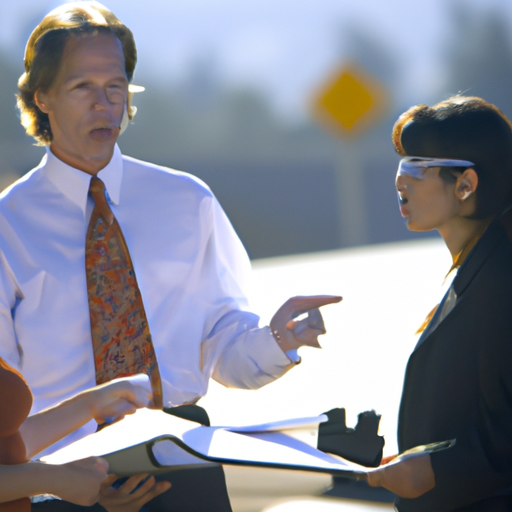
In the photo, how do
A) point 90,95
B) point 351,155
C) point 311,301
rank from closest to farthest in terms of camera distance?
point 311,301, point 90,95, point 351,155

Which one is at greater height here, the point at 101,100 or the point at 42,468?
the point at 101,100

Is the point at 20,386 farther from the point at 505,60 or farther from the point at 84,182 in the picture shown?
the point at 505,60

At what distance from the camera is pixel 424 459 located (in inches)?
64.5

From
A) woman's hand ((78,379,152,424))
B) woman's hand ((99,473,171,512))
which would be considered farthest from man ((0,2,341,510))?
woman's hand ((99,473,171,512))

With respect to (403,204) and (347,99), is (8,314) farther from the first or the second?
(347,99)

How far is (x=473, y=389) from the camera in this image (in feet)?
5.47

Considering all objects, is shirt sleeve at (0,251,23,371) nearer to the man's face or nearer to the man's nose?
→ the man's face

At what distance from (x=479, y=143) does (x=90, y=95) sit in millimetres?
1252

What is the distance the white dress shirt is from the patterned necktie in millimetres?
45

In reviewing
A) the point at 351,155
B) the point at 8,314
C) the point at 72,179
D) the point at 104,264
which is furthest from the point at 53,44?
the point at 351,155

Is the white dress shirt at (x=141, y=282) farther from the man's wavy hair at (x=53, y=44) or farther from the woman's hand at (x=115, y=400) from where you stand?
the woman's hand at (x=115, y=400)

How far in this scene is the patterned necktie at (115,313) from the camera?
7.91ft

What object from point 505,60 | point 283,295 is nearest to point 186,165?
point 505,60

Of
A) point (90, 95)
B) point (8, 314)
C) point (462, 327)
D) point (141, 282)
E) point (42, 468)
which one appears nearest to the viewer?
point (42, 468)
